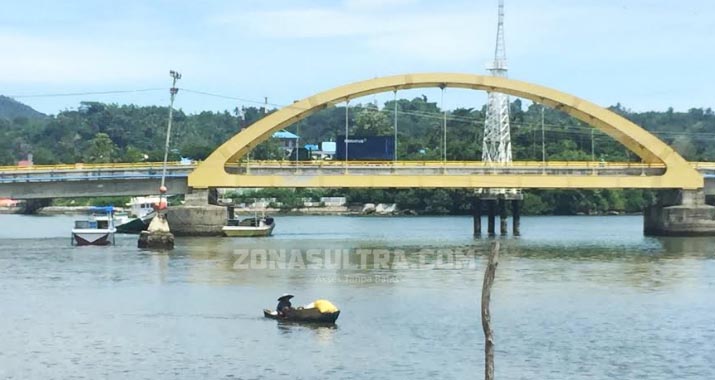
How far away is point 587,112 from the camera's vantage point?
89125 millimetres

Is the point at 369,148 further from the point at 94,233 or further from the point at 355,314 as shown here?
the point at 355,314

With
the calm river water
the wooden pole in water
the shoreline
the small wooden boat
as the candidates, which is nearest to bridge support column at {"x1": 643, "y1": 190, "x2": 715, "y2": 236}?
the calm river water

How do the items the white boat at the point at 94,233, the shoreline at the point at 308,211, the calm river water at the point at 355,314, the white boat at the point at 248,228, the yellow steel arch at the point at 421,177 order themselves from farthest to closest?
the shoreline at the point at 308,211, the white boat at the point at 248,228, the yellow steel arch at the point at 421,177, the white boat at the point at 94,233, the calm river water at the point at 355,314

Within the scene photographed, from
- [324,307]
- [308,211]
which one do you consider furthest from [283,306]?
[308,211]

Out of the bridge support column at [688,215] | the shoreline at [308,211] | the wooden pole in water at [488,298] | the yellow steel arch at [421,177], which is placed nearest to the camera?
the wooden pole in water at [488,298]

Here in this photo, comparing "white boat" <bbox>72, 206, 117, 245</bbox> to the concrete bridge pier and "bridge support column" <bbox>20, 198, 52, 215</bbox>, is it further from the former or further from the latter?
"bridge support column" <bbox>20, 198, 52, 215</bbox>

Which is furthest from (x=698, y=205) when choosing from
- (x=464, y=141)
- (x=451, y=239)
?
(x=464, y=141)

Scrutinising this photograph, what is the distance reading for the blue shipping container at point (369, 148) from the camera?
96.9 m

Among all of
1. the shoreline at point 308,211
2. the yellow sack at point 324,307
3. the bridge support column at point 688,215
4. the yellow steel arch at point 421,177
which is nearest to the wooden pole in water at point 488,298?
the yellow sack at point 324,307

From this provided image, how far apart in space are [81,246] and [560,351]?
48382mm

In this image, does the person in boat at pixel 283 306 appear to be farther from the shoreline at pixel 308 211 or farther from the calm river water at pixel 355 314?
the shoreline at pixel 308 211

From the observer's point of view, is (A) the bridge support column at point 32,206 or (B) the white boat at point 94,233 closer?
(B) the white boat at point 94,233

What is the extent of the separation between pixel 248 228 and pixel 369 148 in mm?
12106

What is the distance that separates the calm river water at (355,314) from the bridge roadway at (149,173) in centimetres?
1269
